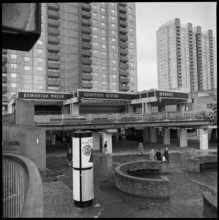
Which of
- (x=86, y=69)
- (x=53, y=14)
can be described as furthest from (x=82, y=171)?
(x=53, y=14)

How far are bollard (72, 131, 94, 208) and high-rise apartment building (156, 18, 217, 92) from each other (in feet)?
448

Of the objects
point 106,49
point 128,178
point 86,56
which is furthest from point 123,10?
point 128,178

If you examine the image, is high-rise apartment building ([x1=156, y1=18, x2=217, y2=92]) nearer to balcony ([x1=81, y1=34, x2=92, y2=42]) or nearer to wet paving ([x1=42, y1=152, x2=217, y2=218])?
balcony ([x1=81, y1=34, x2=92, y2=42])

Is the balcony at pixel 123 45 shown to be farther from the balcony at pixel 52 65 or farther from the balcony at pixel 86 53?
the balcony at pixel 52 65

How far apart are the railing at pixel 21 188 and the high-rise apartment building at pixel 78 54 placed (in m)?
49.7

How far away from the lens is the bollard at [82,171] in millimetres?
8930

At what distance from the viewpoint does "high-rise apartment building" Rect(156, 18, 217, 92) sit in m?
142

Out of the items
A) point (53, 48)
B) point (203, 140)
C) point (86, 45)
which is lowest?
point (203, 140)

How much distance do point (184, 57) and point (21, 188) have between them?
151479mm

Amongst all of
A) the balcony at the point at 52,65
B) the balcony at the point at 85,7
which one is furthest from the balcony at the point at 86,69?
the balcony at the point at 85,7

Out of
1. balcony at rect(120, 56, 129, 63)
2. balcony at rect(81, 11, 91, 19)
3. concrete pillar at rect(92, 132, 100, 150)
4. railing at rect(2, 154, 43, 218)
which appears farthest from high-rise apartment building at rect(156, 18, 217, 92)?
railing at rect(2, 154, 43, 218)

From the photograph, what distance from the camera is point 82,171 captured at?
9188 mm

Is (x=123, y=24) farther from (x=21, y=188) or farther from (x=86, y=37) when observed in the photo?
(x=21, y=188)

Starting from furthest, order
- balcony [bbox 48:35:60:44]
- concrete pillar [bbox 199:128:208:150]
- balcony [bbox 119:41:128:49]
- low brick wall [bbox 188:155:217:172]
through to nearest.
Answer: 1. balcony [bbox 119:41:128:49]
2. balcony [bbox 48:35:60:44]
3. concrete pillar [bbox 199:128:208:150]
4. low brick wall [bbox 188:155:217:172]
